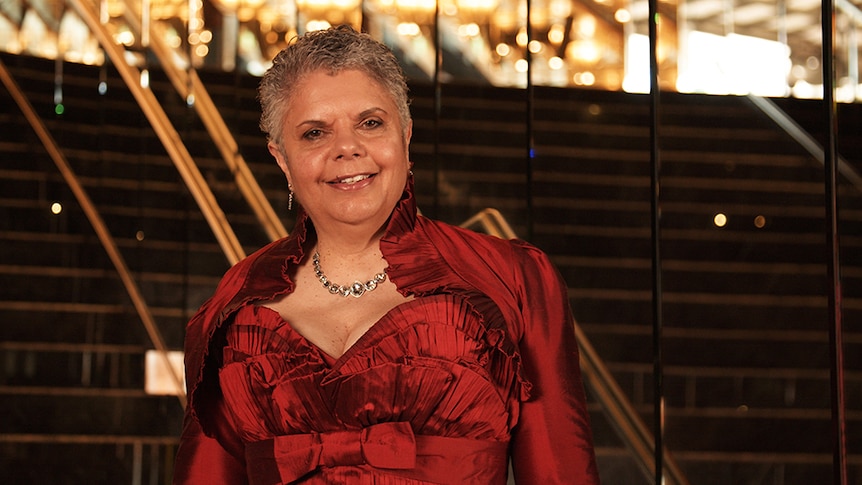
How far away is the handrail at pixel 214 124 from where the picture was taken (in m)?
5.26

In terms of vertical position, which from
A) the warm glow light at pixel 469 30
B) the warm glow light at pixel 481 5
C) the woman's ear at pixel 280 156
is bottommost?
the woman's ear at pixel 280 156

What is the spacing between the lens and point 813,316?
326 cm

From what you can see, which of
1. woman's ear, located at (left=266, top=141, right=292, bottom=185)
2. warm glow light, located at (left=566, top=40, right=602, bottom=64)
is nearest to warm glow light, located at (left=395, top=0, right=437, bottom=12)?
warm glow light, located at (left=566, top=40, right=602, bottom=64)

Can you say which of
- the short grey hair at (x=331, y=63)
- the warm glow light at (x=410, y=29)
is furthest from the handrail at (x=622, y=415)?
the short grey hair at (x=331, y=63)

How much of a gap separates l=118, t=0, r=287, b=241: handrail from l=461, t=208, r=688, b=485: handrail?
65.3 inches

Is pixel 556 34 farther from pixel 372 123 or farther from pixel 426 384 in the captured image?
pixel 426 384

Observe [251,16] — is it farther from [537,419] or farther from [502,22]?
[537,419]

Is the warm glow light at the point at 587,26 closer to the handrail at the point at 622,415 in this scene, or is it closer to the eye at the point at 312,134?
the handrail at the point at 622,415

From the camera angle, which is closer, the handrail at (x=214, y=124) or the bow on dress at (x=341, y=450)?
the bow on dress at (x=341, y=450)

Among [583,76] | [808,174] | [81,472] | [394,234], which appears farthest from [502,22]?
[394,234]

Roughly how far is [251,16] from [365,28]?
0.69 m

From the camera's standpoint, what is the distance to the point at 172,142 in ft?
17.8

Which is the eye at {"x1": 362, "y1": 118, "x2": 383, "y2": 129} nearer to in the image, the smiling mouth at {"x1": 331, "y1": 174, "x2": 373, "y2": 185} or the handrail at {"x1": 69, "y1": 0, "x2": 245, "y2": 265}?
the smiling mouth at {"x1": 331, "y1": 174, "x2": 373, "y2": 185}

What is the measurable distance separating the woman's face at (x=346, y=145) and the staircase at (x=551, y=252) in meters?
1.87
